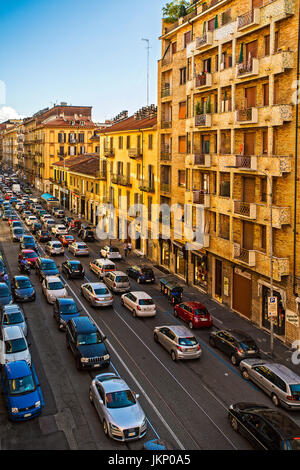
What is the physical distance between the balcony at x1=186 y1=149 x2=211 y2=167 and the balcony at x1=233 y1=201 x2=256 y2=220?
210 inches

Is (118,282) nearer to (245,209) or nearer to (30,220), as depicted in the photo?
(245,209)

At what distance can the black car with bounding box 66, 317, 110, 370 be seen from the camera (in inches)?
914

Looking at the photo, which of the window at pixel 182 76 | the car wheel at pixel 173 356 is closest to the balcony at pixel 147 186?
the window at pixel 182 76

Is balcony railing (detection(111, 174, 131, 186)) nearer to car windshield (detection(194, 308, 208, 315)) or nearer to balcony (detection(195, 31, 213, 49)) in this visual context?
balcony (detection(195, 31, 213, 49))

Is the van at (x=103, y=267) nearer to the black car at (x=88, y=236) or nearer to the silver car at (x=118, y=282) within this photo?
the silver car at (x=118, y=282)

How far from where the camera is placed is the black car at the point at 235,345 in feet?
82.2

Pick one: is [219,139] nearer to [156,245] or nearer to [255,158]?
[255,158]

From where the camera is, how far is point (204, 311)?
102ft

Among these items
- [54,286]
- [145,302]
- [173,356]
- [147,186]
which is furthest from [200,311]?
[147,186]

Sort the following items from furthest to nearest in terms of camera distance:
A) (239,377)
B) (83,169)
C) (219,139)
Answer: (83,169), (219,139), (239,377)

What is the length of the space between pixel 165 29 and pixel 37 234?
30233 millimetres

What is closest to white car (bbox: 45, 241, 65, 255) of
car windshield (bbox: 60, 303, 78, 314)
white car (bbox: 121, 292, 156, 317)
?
A: white car (bbox: 121, 292, 156, 317)

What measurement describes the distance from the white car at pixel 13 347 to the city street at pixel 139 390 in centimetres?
133

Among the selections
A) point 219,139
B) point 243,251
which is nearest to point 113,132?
point 219,139
